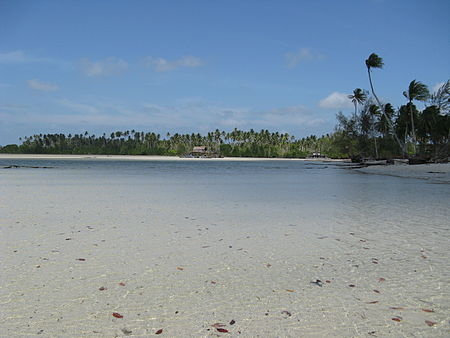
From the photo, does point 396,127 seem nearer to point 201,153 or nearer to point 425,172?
point 425,172

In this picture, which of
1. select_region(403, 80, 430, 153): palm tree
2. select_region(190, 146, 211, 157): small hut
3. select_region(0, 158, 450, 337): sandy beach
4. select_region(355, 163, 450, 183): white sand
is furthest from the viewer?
select_region(190, 146, 211, 157): small hut

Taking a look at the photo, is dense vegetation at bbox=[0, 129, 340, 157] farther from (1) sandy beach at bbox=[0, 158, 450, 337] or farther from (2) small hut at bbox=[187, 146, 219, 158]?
(1) sandy beach at bbox=[0, 158, 450, 337]

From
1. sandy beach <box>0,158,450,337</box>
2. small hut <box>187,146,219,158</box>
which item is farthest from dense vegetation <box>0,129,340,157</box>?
sandy beach <box>0,158,450,337</box>

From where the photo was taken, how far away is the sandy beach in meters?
3.76

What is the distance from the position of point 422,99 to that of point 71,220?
2054 inches

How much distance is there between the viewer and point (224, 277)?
5180mm

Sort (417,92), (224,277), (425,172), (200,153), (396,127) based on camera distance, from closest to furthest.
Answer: (224,277), (425,172), (417,92), (396,127), (200,153)

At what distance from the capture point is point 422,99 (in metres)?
50.0

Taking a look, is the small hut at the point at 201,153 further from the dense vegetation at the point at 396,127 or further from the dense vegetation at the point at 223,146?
the dense vegetation at the point at 396,127

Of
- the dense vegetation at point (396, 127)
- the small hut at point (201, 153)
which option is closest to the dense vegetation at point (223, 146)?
the small hut at point (201, 153)

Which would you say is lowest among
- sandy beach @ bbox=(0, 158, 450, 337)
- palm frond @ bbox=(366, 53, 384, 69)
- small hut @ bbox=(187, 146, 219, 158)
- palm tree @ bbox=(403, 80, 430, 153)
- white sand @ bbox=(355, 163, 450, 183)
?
sandy beach @ bbox=(0, 158, 450, 337)

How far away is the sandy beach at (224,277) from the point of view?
3758 millimetres

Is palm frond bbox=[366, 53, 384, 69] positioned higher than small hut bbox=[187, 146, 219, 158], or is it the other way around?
palm frond bbox=[366, 53, 384, 69]

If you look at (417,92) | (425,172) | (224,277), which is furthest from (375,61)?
(224,277)
